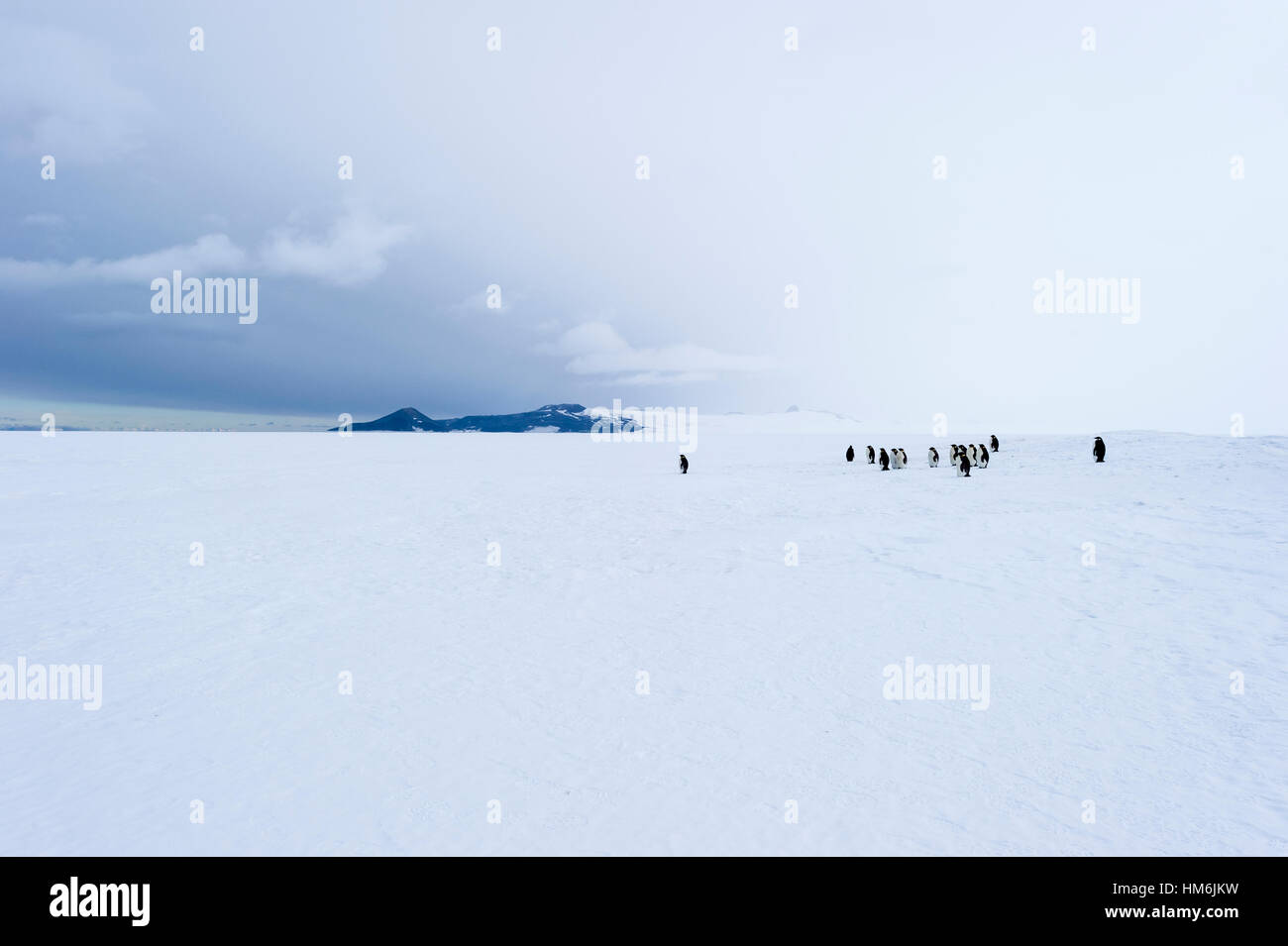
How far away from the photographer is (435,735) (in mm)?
7008

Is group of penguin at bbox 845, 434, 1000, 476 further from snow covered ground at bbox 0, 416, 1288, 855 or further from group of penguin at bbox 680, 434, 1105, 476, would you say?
snow covered ground at bbox 0, 416, 1288, 855

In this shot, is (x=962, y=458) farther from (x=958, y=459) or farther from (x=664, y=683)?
(x=664, y=683)

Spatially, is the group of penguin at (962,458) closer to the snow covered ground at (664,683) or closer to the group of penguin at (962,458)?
the group of penguin at (962,458)

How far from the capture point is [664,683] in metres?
8.24

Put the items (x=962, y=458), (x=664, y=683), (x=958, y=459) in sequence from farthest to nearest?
1. (x=958, y=459)
2. (x=962, y=458)
3. (x=664, y=683)

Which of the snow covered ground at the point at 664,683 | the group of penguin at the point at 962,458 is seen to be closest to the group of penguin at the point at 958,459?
the group of penguin at the point at 962,458

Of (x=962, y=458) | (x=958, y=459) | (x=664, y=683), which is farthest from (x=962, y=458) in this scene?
(x=664, y=683)

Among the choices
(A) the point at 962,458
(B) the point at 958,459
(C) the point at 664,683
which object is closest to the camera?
(C) the point at 664,683

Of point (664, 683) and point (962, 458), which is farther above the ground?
point (962, 458)

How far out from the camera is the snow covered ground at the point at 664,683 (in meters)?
5.52

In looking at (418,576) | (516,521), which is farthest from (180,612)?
(516,521)

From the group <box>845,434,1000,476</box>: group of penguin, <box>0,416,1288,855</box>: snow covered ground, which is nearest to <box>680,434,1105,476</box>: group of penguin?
<box>845,434,1000,476</box>: group of penguin
